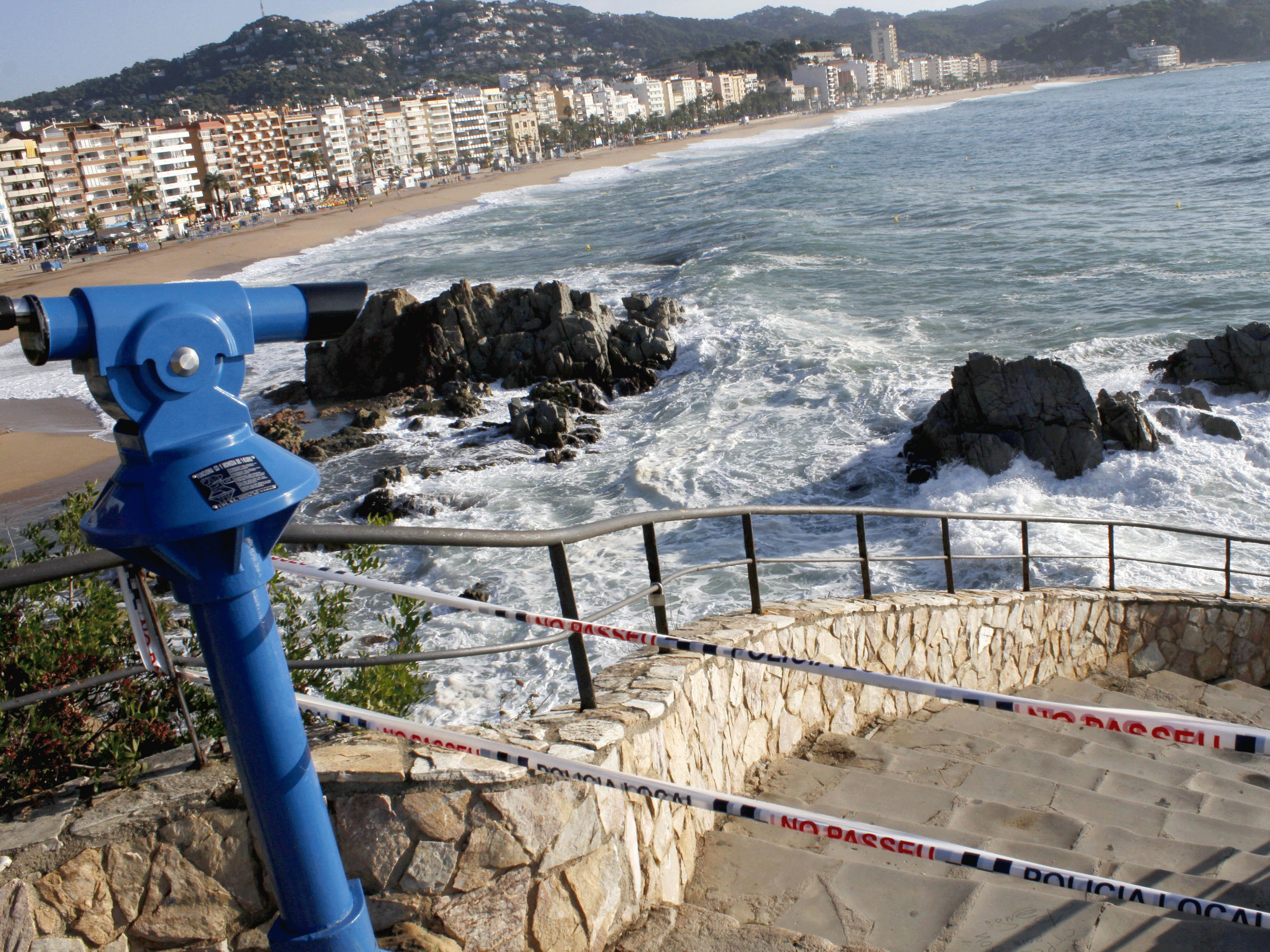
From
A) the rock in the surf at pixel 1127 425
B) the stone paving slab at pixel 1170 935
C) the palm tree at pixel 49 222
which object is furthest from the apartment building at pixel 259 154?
the stone paving slab at pixel 1170 935

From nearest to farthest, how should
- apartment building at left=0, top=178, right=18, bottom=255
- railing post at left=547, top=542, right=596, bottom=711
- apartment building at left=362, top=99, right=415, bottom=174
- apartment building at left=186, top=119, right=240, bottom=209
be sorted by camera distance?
railing post at left=547, top=542, right=596, bottom=711 → apartment building at left=0, top=178, right=18, bottom=255 → apartment building at left=186, top=119, right=240, bottom=209 → apartment building at left=362, top=99, right=415, bottom=174

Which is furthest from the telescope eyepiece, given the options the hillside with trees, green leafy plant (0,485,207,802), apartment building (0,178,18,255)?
the hillside with trees

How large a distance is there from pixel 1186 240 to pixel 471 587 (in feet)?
100

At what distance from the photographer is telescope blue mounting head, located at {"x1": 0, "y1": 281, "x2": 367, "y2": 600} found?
130 centimetres

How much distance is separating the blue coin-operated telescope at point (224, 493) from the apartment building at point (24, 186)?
97183 mm

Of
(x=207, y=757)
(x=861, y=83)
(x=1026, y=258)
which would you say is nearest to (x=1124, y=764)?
(x=207, y=757)

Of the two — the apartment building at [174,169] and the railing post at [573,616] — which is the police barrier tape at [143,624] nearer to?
the railing post at [573,616]

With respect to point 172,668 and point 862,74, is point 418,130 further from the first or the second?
point 172,668

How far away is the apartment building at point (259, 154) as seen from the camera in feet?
356

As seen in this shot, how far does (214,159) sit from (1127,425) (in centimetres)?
10904

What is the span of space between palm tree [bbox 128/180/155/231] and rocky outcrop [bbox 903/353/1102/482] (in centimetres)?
8841

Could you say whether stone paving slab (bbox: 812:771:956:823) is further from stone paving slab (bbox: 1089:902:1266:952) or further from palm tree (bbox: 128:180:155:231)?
palm tree (bbox: 128:180:155:231)

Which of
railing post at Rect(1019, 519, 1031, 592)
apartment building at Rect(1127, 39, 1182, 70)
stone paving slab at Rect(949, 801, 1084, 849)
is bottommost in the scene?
railing post at Rect(1019, 519, 1031, 592)

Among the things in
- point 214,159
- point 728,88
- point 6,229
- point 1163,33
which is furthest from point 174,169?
point 1163,33
